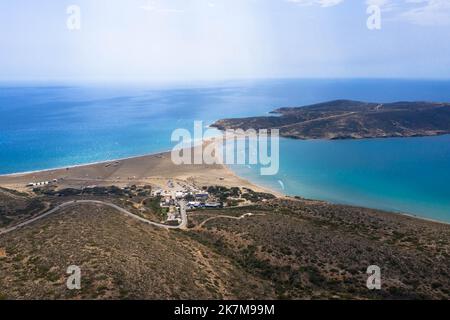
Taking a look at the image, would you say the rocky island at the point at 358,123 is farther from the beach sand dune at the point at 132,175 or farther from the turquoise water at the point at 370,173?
the beach sand dune at the point at 132,175

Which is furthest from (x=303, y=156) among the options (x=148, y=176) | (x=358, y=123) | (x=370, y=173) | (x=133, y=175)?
(x=133, y=175)

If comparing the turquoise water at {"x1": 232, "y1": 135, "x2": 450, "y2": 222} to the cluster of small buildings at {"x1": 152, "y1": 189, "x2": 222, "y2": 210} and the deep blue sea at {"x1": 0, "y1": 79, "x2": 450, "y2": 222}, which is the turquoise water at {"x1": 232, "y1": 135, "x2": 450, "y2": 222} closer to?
the deep blue sea at {"x1": 0, "y1": 79, "x2": 450, "y2": 222}

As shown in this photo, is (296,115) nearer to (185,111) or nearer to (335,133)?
(335,133)

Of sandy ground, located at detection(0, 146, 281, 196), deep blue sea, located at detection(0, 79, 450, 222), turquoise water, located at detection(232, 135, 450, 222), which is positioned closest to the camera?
turquoise water, located at detection(232, 135, 450, 222)

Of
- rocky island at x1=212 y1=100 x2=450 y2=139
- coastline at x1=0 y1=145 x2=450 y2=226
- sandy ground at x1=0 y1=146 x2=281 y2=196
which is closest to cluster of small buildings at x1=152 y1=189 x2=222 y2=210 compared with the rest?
sandy ground at x1=0 y1=146 x2=281 y2=196

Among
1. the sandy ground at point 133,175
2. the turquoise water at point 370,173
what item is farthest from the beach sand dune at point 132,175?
the turquoise water at point 370,173
